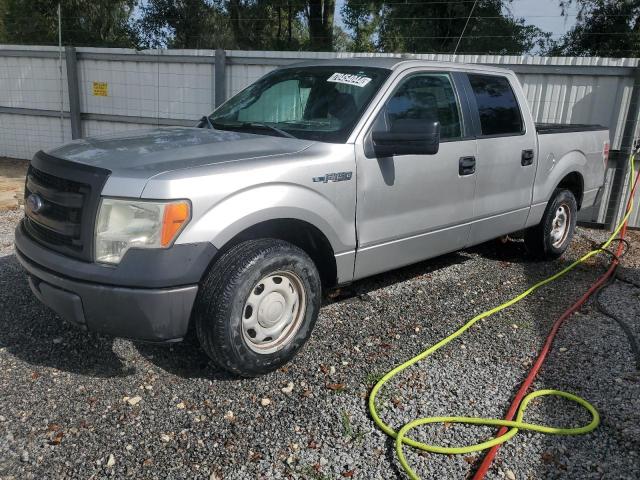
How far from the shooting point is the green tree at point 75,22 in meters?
19.9

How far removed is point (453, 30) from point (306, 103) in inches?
532

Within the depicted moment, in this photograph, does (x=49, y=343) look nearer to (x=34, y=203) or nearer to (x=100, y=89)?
(x=34, y=203)

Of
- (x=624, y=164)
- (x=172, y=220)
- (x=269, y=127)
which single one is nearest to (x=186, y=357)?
(x=172, y=220)

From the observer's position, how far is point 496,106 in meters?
4.93

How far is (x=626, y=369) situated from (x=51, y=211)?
368 centimetres

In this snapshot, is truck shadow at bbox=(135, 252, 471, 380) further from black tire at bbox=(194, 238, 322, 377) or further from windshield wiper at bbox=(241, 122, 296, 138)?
windshield wiper at bbox=(241, 122, 296, 138)

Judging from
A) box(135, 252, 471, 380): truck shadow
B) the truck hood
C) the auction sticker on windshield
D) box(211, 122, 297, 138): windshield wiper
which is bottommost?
box(135, 252, 471, 380): truck shadow

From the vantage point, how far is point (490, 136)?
4730 mm

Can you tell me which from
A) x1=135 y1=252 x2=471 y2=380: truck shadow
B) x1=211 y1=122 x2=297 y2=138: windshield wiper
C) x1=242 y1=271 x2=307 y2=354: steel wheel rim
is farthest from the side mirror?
x1=135 y1=252 x2=471 y2=380: truck shadow

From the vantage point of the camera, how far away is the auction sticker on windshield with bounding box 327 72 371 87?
398 centimetres

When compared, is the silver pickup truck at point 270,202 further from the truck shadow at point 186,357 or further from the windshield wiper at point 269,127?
the truck shadow at point 186,357

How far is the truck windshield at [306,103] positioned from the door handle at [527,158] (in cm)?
177

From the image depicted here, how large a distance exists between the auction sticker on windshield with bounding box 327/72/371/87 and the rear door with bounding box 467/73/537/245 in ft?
3.66

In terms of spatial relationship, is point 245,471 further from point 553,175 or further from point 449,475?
point 553,175
